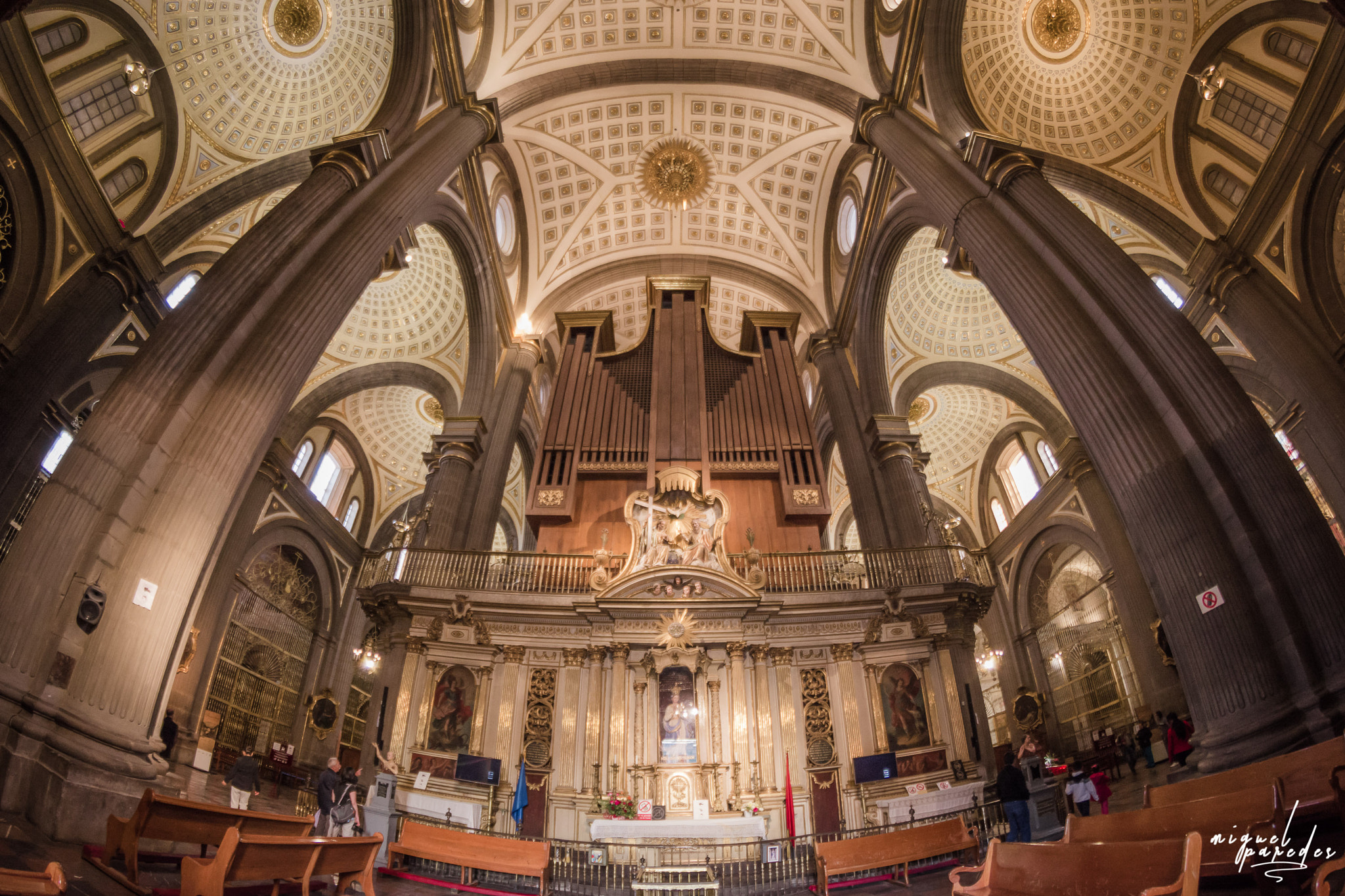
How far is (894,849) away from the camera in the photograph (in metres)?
7.47

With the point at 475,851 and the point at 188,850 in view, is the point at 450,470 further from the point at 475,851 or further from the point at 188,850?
the point at 188,850

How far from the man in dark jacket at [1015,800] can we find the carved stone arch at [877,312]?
11.5m

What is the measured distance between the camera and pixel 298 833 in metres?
6.23

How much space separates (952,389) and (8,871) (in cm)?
2436

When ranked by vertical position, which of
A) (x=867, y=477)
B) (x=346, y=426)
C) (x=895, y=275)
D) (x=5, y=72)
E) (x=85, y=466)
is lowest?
(x=85, y=466)

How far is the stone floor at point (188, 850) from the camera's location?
4.18 meters

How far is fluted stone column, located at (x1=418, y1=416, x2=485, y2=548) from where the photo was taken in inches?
575

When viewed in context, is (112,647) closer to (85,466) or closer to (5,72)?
(85,466)

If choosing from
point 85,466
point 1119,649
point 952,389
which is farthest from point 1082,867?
point 952,389

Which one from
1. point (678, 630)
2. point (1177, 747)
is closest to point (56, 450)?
point (678, 630)

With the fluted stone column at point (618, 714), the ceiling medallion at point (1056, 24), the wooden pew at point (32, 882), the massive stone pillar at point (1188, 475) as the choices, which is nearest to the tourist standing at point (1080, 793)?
the massive stone pillar at point (1188, 475)

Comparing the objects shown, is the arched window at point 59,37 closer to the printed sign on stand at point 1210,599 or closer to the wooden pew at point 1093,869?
the wooden pew at point 1093,869

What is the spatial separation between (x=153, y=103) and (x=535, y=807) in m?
14.8

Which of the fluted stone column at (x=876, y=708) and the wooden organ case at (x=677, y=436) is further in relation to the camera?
the wooden organ case at (x=677, y=436)
